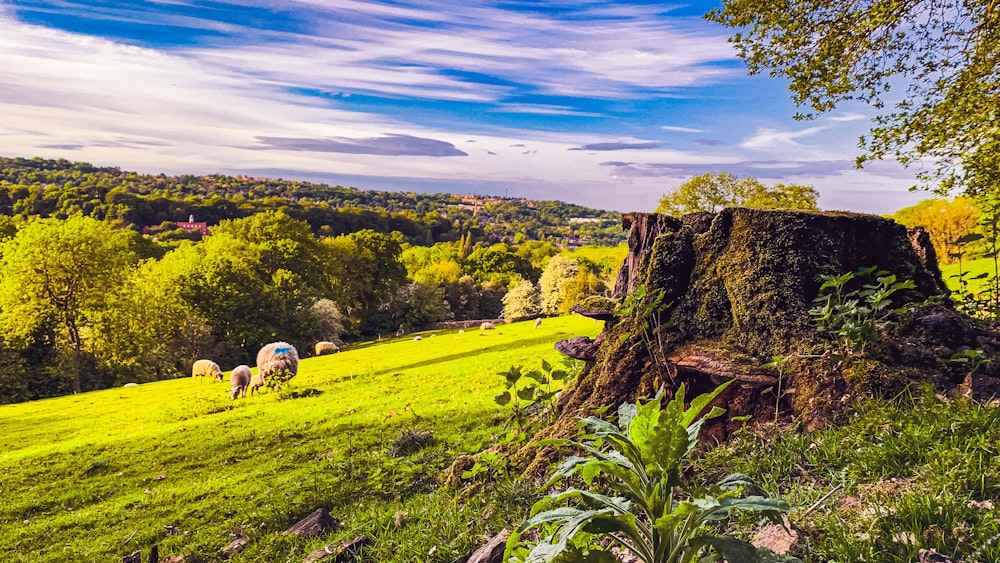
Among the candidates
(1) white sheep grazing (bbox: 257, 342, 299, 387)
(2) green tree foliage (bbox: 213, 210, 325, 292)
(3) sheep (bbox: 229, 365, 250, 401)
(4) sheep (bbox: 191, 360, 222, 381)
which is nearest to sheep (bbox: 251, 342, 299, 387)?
(1) white sheep grazing (bbox: 257, 342, 299, 387)

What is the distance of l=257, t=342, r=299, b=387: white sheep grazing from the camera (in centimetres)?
2442

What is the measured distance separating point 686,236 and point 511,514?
392 cm

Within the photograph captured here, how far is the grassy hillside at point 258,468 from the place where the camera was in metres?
6.12

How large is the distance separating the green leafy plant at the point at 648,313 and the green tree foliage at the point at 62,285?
42.2m

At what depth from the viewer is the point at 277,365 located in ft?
85.1

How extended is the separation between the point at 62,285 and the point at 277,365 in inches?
849

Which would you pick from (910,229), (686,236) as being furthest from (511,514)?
(910,229)

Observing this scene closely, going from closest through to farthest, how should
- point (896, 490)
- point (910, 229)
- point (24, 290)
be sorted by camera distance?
point (896, 490)
point (910, 229)
point (24, 290)

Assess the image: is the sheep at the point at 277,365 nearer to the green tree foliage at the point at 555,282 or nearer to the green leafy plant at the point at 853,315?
the green leafy plant at the point at 853,315

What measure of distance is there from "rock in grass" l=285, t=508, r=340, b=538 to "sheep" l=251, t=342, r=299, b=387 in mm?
18646

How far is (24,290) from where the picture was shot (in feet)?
113

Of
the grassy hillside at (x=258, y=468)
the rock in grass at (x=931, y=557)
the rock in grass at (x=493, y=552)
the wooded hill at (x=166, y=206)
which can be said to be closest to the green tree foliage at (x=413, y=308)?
the wooded hill at (x=166, y=206)

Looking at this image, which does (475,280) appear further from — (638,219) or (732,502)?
(732,502)

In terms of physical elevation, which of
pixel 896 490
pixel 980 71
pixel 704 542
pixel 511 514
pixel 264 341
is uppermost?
pixel 980 71
